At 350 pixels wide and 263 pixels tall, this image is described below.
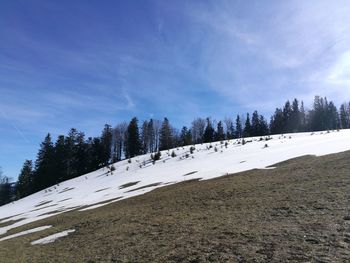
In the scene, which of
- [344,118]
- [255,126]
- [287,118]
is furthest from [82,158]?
[344,118]

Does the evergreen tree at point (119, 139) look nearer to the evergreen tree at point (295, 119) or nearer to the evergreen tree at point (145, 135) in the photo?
the evergreen tree at point (145, 135)

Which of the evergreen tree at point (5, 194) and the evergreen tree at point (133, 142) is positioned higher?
the evergreen tree at point (133, 142)

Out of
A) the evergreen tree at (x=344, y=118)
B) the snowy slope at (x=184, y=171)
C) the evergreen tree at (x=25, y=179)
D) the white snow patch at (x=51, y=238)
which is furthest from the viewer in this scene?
the evergreen tree at (x=344, y=118)

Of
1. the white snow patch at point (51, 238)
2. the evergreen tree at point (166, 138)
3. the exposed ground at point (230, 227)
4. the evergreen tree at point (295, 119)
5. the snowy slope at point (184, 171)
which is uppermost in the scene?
the evergreen tree at point (295, 119)

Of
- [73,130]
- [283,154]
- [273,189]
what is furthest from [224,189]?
[73,130]

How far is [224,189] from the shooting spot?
15.7 meters

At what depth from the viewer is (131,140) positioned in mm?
83062

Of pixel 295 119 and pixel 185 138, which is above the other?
pixel 295 119

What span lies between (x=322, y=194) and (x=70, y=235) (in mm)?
9597

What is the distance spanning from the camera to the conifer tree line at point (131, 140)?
79.2 meters

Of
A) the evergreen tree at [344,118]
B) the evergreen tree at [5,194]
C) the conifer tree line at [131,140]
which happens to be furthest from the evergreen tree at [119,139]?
the evergreen tree at [344,118]

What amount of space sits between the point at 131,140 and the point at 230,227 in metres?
74.7

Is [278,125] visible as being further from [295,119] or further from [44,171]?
[44,171]

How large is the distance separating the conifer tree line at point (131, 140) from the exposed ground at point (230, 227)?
55.5m
